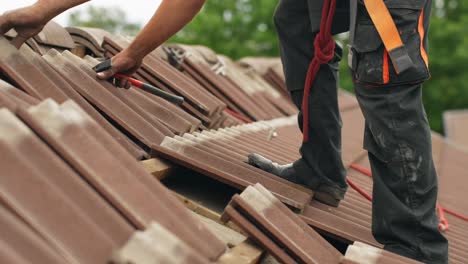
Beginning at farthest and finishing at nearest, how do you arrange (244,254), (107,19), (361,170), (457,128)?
(107,19) → (457,128) → (361,170) → (244,254)

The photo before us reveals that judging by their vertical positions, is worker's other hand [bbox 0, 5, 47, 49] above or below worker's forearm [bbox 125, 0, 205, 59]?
above

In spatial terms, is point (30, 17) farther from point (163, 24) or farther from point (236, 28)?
point (236, 28)

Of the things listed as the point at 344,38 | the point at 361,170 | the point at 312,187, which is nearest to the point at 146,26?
the point at 312,187

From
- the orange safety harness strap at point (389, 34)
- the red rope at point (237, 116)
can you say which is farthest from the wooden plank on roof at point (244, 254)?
the red rope at point (237, 116)

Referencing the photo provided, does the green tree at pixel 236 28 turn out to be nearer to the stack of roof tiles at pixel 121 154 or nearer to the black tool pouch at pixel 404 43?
the stack of roof tiles at pixel 121 154

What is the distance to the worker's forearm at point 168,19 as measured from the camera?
239cm

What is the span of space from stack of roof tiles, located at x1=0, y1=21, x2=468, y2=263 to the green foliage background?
26.2 metres

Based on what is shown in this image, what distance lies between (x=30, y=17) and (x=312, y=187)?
140cm

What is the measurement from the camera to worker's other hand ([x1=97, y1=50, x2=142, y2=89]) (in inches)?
110

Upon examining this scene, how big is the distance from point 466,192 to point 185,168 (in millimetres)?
3633

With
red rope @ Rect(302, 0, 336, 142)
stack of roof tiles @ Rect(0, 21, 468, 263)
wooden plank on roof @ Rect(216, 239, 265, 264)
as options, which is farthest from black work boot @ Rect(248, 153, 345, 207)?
wooden plank on roof @ Rect(216, 239, 265, 264)

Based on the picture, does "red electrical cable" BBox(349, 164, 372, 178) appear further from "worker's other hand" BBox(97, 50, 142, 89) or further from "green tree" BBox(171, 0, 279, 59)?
"green tree" BBox(171, 0, 279, 59)

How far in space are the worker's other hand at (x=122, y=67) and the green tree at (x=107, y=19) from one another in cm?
4920

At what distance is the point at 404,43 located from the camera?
233 cm
